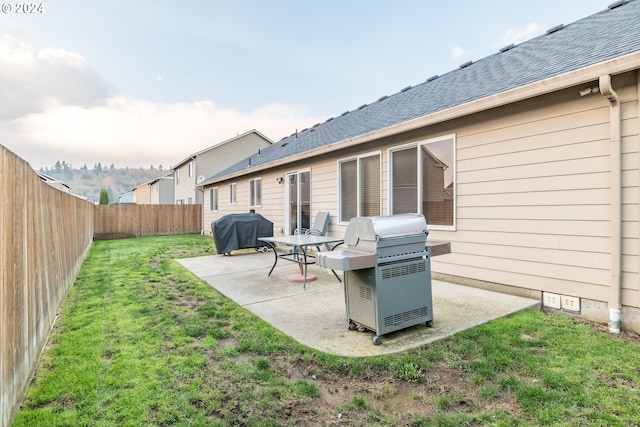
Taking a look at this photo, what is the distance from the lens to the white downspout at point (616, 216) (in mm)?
3186

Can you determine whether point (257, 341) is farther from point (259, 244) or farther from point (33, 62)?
point (33, 62)

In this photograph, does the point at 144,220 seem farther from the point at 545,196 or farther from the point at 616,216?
the point at 616,216

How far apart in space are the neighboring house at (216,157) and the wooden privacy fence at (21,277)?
57.9 ft

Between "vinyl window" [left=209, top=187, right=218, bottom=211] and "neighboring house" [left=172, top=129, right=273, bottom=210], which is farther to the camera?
"neighboring house" [left=172, top=129, right=273, bottom=210]

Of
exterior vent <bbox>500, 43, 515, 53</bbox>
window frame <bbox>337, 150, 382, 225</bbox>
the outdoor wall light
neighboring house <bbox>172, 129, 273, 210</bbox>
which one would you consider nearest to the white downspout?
the outdoor wall light

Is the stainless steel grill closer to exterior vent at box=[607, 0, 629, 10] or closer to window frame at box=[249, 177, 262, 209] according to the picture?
exterior vent at box=[607, 0, 629, 10]

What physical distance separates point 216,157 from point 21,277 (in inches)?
783

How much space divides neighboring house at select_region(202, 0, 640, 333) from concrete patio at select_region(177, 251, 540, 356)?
520 millimetres

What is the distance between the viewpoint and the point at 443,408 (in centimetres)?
205

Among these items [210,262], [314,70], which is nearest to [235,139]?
[314,70]

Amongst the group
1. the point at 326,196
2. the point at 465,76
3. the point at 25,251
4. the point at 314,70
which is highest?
the point at 314,70

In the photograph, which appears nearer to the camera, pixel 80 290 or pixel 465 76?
pixel 80 290

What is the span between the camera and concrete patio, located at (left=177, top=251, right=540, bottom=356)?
2.97 m

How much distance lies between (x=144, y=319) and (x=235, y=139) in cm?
1927
